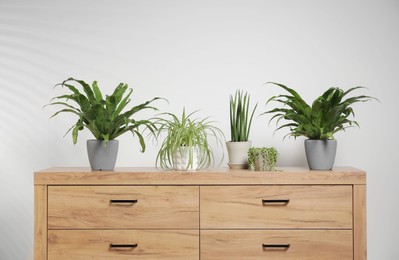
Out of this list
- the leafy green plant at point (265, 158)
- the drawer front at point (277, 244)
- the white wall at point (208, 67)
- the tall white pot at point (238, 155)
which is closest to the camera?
the drawer front at point (277, 244)

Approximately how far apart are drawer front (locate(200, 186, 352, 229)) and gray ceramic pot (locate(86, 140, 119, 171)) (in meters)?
0.50

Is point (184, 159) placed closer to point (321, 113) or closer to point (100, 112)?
point (100, 112)

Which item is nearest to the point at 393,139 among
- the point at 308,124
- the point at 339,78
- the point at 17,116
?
the point at 339,78

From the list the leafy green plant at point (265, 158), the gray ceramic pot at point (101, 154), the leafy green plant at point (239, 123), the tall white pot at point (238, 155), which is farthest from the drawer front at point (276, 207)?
the gray ceramic pot at point (101, 154)

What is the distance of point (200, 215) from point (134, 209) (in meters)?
0.32

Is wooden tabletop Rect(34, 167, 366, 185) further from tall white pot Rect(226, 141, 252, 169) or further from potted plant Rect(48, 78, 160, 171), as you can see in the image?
tall white pot Rect(226, 141, 252, 169)

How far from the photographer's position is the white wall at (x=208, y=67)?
315cm

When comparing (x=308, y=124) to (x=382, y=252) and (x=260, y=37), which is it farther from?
(x=382, y=252)

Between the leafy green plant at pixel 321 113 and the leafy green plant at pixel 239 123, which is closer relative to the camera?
the leafy green plant at pixel 321 113

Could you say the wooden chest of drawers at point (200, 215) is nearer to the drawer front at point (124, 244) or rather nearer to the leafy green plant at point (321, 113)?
the drawer front at point (124, 244)

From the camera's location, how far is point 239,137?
9.57 ft

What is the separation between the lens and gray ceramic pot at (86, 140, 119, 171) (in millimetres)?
2736

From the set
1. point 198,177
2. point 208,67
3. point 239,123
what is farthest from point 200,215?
point 208,67

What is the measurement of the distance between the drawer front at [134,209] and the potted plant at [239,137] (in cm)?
34
